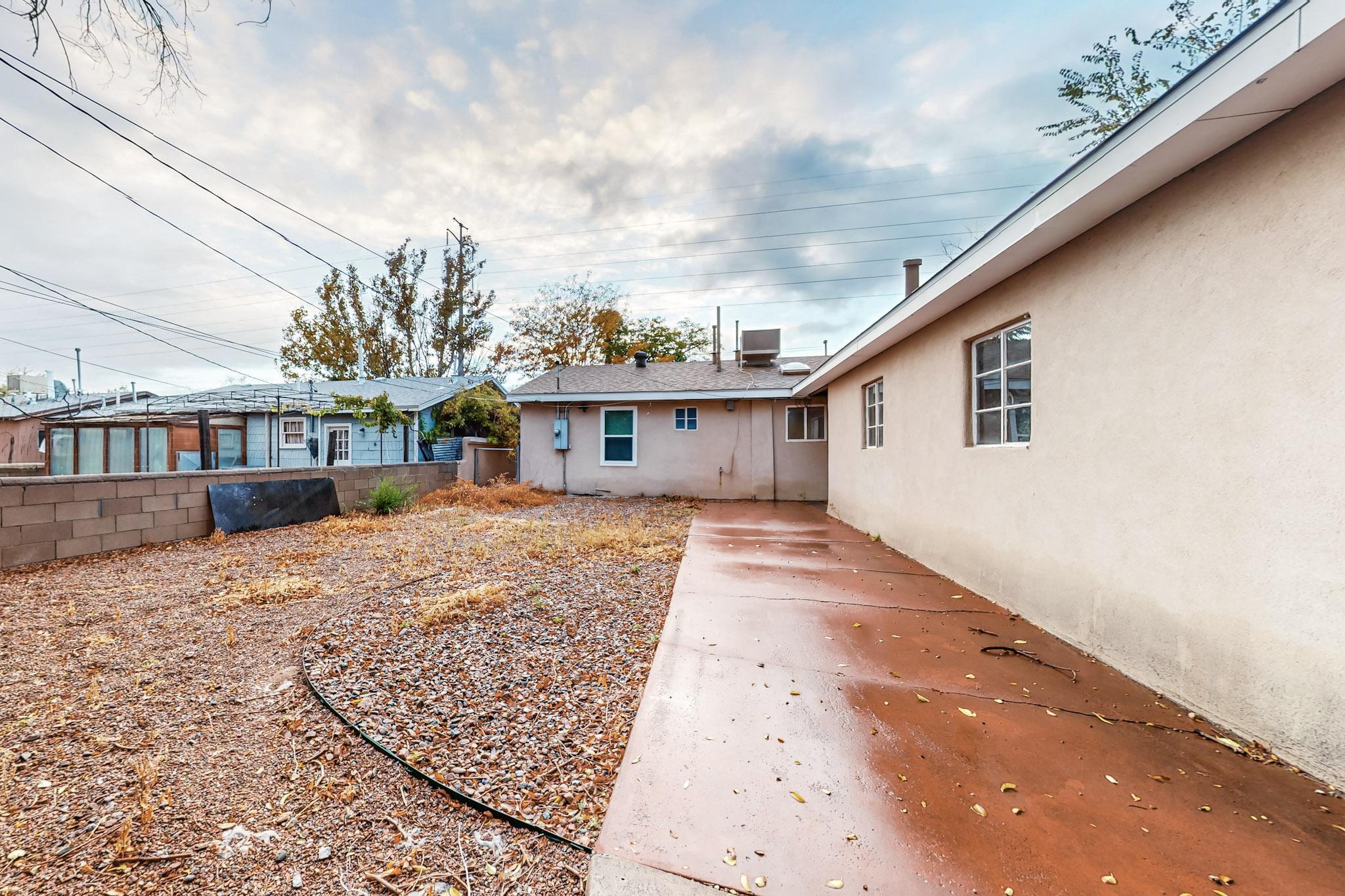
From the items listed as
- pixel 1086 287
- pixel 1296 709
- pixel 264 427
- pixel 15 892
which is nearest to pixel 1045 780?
pixel 1296 709

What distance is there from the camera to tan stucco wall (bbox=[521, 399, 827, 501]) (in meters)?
10.5

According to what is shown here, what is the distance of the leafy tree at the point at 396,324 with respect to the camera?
20734 millimetres

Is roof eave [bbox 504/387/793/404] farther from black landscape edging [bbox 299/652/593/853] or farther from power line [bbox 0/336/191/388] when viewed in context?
power line [bbox 0/336/191/388]

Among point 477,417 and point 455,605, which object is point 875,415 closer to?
point 455,605

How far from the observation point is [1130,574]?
97.3 inches

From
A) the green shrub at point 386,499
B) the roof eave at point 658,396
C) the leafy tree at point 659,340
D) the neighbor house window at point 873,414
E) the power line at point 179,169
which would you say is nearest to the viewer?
the power line at point 179,169

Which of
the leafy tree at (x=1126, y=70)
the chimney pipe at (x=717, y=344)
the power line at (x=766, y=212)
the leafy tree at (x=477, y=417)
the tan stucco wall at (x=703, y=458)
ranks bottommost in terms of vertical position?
the tan stucco wall at (x=703, y=458)

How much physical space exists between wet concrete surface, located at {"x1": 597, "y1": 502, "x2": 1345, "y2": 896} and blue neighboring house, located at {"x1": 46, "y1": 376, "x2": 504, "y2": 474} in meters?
11.9

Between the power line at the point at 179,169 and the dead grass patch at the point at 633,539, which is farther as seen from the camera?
the dead grass patch at the point at 633,539

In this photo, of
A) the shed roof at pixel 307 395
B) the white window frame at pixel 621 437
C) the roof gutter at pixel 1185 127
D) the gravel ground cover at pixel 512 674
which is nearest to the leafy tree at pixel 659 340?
the shed roof at pixel 307 395

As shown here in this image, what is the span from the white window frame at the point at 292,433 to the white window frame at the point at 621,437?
917cm

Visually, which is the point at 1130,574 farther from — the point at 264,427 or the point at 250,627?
the point at 264,427

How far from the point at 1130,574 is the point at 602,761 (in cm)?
274

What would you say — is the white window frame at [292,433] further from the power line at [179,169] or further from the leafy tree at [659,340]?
the leafy tree at [659,340]
